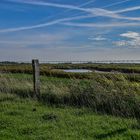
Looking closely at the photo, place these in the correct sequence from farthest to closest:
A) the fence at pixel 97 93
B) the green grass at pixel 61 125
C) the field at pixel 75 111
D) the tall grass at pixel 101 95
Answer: the fence at pixel 97 93, the tall grass at pixel 101 95, the field at pixel 75 111, the green grass at pixel 61 125

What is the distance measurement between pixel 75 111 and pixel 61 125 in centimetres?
205

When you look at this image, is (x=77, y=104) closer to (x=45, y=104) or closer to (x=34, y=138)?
(x=45, y=104)

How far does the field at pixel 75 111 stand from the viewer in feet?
27.2

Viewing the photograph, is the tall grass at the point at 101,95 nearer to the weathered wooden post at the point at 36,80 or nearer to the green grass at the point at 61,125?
the weathered wooden post at the point at 36,80

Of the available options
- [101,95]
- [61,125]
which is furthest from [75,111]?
[61,125]

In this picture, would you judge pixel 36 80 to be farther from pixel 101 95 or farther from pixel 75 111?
pixel 75 111

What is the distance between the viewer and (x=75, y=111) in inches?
434

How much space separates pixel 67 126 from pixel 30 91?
6.37 meters

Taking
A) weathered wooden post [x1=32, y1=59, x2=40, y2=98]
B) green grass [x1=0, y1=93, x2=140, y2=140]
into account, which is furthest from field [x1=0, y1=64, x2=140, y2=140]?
weathered wooden post [x1=32, y1=59, x2=40, y2=98]

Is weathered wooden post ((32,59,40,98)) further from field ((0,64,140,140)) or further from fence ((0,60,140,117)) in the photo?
field ((0,64,140,140))

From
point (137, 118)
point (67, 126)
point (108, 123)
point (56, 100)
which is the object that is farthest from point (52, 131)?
point (56, 100)

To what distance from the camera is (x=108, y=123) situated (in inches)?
365

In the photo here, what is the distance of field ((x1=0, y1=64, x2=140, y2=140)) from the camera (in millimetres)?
8289

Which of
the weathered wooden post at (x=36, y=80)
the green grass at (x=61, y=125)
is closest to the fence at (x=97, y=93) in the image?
the weathered wooden post at (x=36, y=80)
